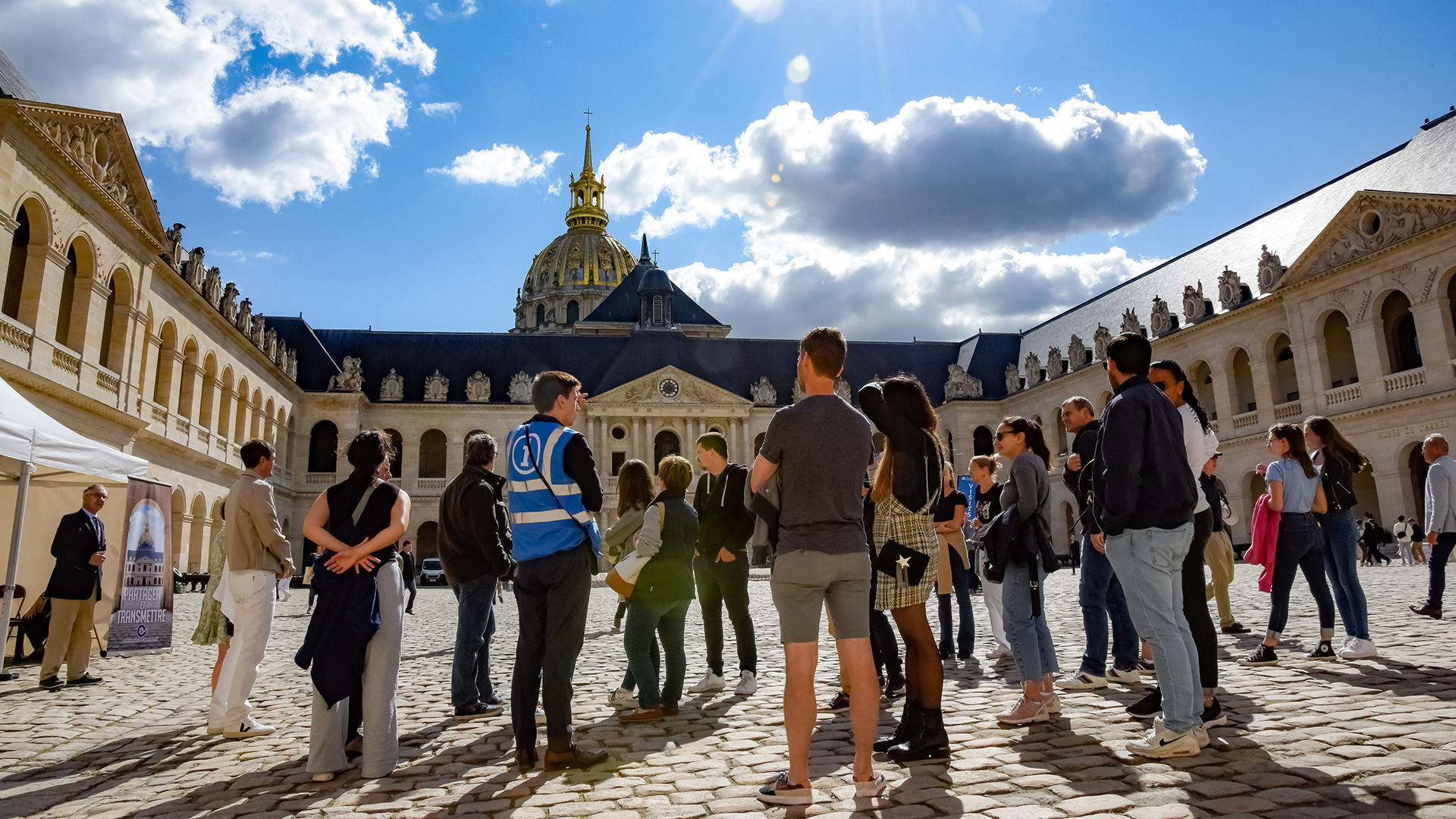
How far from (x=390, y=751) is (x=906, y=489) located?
3117 mm

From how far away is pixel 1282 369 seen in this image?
33938mm

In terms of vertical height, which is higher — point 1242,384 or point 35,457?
point 1242,384

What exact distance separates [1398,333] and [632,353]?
36291 mm

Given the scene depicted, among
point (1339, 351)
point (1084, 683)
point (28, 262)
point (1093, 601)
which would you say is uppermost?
point (1339, 351)

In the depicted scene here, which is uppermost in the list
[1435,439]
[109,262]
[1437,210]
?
[1437,210]

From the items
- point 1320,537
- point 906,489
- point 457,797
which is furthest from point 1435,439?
point 457,797

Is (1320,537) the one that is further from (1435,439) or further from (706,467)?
(706,467)

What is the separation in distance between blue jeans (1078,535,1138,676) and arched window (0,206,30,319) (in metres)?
20.3

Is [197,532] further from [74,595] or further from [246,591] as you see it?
[246,591]

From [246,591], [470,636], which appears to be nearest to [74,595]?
[246,591]

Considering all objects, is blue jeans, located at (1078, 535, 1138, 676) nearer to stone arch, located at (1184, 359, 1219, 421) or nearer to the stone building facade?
the stone building facade

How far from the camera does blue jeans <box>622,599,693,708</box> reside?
6.30 metres

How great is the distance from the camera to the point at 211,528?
29078 mm

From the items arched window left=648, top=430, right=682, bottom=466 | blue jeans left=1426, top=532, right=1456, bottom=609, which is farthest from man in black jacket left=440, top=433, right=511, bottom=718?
arched window left=648, top=430, right=682, bottom=466
